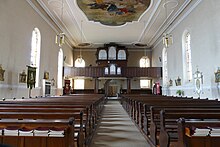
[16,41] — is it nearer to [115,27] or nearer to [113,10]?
[113,10]

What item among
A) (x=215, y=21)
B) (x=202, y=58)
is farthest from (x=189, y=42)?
(x=215, y=21)

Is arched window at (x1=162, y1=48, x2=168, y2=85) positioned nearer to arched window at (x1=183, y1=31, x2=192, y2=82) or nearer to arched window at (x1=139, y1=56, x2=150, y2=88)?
arched window at (x1=183, y1=31, x2=192, y2=82)

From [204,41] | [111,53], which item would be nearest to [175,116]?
[204,41]

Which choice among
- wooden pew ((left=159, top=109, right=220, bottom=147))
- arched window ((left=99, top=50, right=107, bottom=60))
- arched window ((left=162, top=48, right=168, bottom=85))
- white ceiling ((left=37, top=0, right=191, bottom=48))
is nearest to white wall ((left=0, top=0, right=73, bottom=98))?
white ceiling ((left=37, top=0, right=191, bottom=48))

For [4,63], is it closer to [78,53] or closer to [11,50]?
[11,50]

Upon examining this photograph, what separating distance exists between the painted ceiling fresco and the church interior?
0.06 meters

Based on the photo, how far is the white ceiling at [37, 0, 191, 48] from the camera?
42.4 feet

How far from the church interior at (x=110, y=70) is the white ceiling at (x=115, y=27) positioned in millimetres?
69

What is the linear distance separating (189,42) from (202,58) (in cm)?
249

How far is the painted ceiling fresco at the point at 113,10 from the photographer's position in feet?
41.6

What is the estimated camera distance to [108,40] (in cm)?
2255

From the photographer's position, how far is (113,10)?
14070 mm

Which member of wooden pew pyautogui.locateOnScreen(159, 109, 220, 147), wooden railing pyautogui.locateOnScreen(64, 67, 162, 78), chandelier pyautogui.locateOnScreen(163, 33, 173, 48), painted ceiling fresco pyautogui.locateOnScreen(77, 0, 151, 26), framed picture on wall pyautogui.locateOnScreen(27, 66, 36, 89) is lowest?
wooden pew pyautogui.locateOnScreen(159, 109, 220, 147)

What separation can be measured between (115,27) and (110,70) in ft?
16.7
